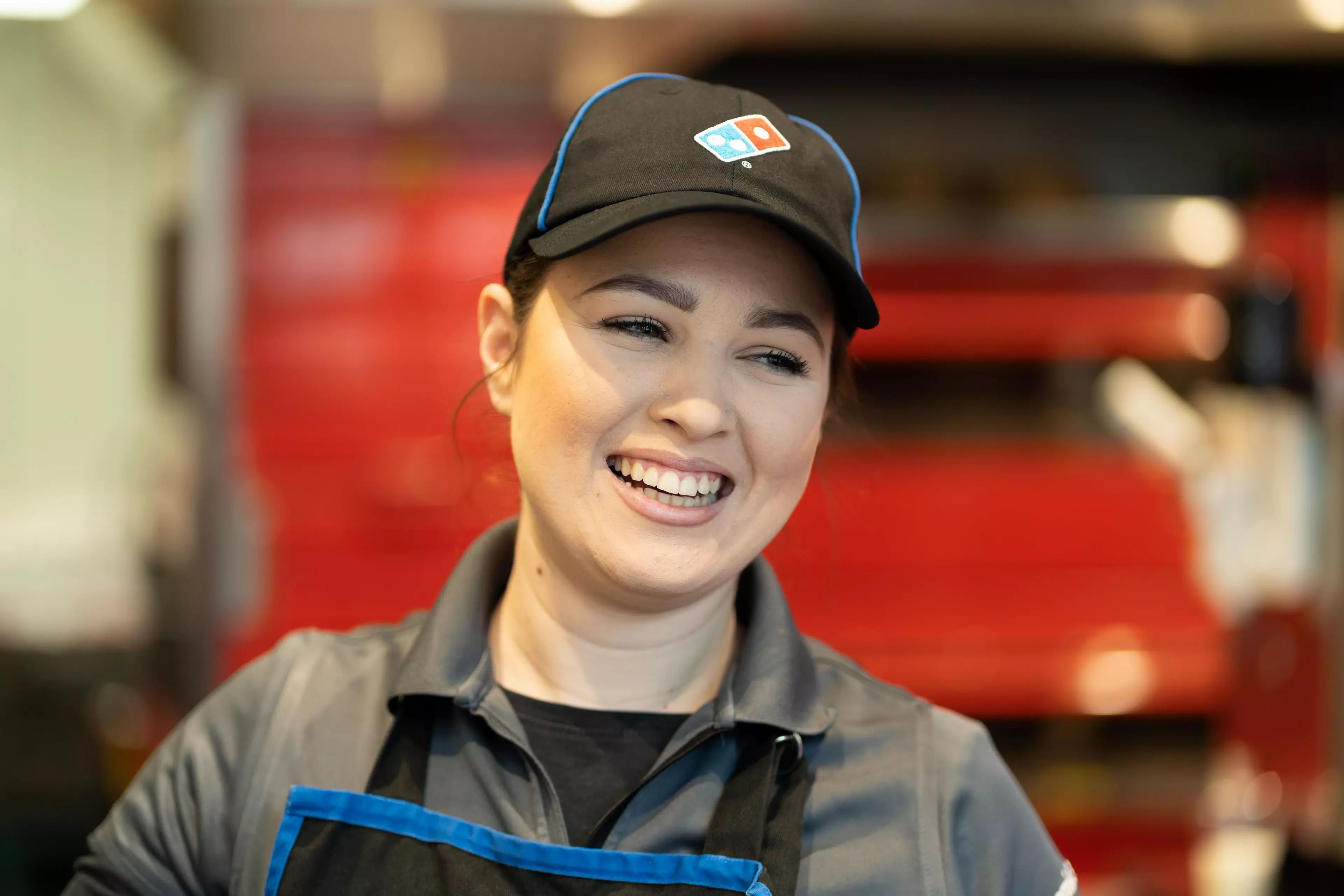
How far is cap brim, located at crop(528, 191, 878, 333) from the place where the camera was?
3.04 feet

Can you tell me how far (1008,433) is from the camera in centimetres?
371

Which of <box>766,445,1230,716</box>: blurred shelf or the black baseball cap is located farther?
<box>766,445,1230,716</box>: blurred shelf

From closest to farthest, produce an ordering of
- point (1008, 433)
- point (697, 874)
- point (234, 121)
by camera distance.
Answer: point (697, 874)
point (234, 121)
point (1008, 433)

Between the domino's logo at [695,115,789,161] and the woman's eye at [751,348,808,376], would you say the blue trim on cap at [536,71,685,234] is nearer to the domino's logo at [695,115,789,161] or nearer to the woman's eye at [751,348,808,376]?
the domino's logo at [695,115,789,161]

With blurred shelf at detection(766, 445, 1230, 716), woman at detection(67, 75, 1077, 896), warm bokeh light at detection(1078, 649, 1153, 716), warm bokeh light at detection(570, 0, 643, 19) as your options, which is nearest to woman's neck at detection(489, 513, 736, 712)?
woman at detection(67, 75, 1077, 896)

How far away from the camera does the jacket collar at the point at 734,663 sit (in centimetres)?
103

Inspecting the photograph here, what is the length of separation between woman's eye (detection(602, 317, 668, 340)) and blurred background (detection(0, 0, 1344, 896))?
7.44ft

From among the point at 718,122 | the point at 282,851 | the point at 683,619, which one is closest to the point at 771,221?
the point at 718,122

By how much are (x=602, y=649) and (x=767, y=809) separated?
0.65 feet

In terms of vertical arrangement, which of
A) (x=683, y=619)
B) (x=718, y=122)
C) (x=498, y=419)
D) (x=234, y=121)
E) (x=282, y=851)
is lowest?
(x=282, y=851)

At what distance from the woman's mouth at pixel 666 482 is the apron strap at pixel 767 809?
21cm

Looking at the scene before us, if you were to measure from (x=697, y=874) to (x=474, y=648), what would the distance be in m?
0.28

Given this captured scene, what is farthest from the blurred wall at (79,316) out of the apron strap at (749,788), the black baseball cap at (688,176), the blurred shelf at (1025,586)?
the black baseball cap at (688,176)

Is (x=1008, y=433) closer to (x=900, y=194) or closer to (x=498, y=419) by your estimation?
(x=900, y=194)
